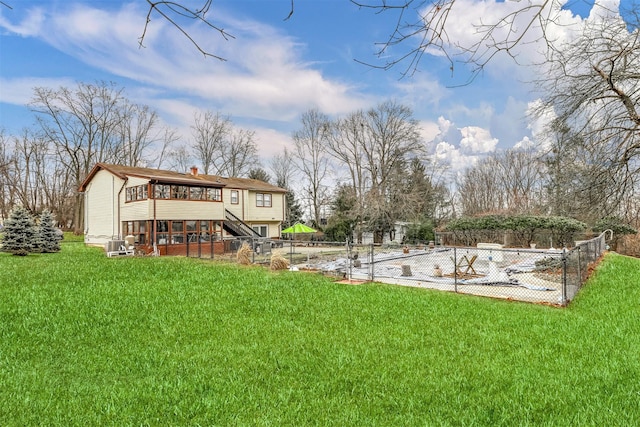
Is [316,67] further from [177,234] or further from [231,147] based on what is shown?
[231,147]

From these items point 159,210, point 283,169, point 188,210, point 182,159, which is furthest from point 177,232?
point 283,169

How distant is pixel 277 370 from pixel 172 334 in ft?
7.09

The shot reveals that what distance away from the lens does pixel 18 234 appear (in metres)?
17.5

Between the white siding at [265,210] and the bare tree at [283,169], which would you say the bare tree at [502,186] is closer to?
the white siding at [265,210]

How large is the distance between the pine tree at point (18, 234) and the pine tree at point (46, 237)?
30 cm

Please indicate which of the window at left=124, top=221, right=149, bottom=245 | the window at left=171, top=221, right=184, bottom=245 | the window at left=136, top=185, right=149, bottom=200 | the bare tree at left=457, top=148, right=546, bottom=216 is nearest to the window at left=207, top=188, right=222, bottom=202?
the window at left=171, top=221, right=184, bottom=245

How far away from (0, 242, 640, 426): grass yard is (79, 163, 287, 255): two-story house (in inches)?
390

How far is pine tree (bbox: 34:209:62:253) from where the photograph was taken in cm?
1802

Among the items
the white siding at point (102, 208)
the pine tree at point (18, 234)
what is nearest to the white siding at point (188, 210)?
the white siding at point (102, 208)

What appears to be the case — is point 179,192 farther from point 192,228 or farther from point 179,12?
point 179,12

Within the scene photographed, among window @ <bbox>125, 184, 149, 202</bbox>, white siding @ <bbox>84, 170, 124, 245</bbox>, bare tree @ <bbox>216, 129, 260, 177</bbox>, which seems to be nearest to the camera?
window @ <bbox>125, 184, 149, 202</bbox>

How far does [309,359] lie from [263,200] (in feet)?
81.5

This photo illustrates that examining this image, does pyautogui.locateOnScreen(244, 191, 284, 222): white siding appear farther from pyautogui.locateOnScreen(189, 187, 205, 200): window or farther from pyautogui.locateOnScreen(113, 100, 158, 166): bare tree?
pyautogui.locateOnScreen(113, 100, 158, 166): bare tree

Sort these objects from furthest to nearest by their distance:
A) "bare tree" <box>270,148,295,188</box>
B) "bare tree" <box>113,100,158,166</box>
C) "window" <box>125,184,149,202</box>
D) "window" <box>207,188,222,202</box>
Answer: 1. "bare tree" <box>270,148,295,188</box>
2. "bare tree" <box>113,100,158,166</box>
3. "window" <box>207,188,222,202</box>
4. "window" <box>125,184,149,202</box>
